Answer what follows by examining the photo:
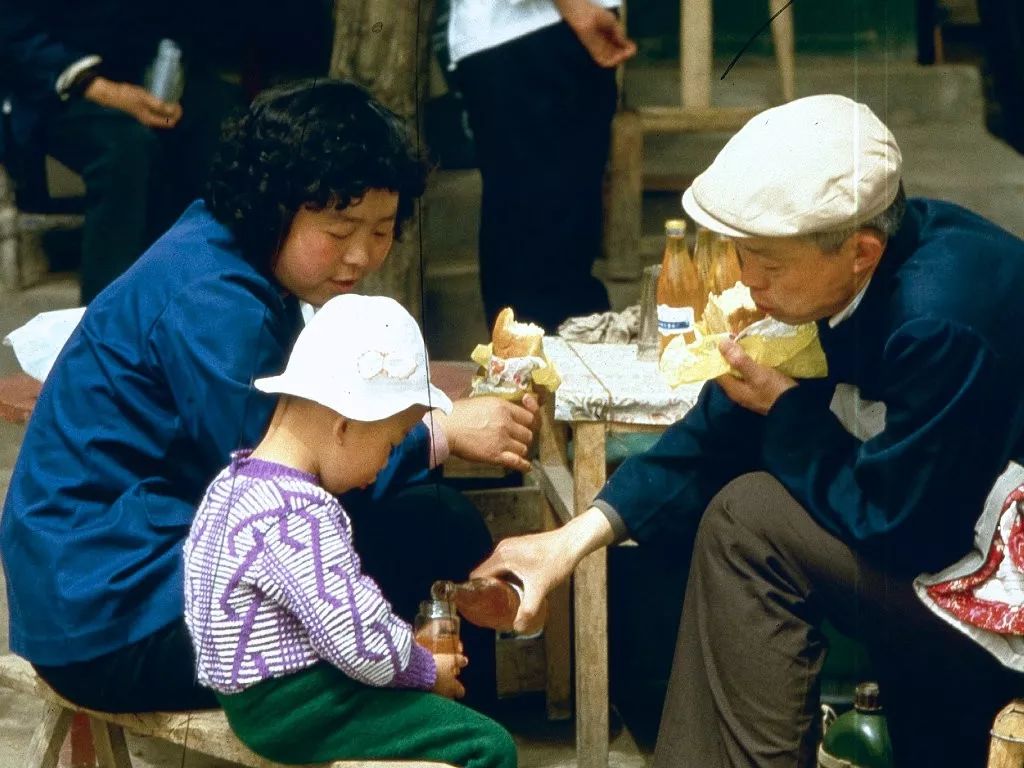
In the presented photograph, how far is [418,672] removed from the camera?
2467 mm

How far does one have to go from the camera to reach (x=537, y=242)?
4.40m

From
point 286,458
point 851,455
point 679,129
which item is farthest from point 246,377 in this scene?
point 679,129

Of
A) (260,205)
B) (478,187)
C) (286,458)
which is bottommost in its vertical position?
(478,187)

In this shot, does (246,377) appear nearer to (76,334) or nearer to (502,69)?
(76,334)

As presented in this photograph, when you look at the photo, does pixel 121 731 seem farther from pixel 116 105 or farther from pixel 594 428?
pixel 116 105

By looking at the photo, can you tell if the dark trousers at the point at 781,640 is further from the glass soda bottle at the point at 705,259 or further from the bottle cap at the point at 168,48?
the bottle cap at the point at 168,48

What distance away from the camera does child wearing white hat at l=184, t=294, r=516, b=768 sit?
2.31 meters

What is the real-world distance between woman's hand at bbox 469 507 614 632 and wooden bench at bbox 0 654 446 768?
49cm

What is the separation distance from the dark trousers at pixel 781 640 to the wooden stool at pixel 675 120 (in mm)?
2295

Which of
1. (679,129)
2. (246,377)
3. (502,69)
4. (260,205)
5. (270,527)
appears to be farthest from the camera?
(679,129)

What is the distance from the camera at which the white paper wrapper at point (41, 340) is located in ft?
10.2

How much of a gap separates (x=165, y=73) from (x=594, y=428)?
189cm

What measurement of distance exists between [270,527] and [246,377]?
31 cm

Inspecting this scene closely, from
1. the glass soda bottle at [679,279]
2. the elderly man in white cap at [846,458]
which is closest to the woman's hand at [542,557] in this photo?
the elderly man in white cap at [846,458]
